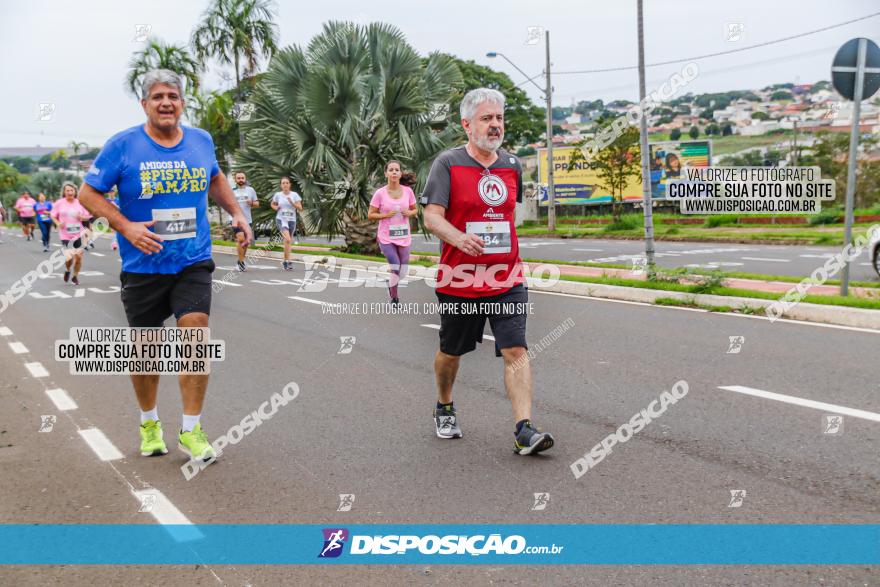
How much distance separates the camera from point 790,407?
19.0ft

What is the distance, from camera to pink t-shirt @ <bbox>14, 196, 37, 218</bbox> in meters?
36.0

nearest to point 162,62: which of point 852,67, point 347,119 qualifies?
point 347,119

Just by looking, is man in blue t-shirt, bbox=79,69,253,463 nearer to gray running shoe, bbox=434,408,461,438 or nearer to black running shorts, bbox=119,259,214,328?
black running shorts, bbox=119,259,214,328

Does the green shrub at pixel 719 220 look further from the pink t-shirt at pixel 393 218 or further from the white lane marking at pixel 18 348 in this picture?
the white lane marking at pixel 18 348

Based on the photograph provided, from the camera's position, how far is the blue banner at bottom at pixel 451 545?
11.5 feet

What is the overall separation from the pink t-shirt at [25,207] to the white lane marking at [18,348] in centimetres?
2879

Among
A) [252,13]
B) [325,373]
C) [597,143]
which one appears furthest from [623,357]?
[252,13]

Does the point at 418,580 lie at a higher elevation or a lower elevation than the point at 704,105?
lower

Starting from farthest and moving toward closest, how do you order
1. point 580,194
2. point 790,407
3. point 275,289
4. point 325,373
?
point 580,194 < point 275,289 < point 325,373 < point 790,407

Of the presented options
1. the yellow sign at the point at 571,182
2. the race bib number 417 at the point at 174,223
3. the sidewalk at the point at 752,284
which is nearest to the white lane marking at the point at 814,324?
the sidewalk at the point at 752,284

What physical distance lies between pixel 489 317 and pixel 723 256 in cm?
1671

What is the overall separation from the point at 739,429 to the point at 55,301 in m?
11.8

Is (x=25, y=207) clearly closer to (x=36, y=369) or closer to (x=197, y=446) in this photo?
(x=36, y=369)

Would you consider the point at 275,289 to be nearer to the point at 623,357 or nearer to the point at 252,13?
the point at 623,357
